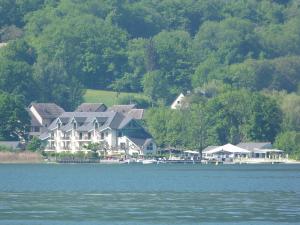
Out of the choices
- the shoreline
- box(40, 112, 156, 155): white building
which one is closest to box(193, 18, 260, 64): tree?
box(40, 112, 156, 155): white building

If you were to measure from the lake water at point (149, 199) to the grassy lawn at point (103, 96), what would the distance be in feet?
216

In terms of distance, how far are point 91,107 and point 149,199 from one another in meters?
78.1

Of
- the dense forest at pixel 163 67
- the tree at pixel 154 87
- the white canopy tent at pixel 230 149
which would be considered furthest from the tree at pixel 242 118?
the tree at pixel 154 87

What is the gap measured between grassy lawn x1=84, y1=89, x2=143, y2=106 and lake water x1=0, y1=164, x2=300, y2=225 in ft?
216

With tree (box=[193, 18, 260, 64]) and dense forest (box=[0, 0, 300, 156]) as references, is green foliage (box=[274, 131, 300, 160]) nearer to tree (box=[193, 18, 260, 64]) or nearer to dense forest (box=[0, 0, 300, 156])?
dense forest (box=[0, 0, 300, 156])

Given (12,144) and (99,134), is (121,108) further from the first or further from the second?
(12,144)

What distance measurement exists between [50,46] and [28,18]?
2408cm

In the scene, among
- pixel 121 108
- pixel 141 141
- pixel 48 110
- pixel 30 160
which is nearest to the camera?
pixel 30 160

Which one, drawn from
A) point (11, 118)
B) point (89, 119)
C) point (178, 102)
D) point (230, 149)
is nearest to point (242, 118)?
point (230, 149)

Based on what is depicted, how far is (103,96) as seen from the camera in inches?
6166

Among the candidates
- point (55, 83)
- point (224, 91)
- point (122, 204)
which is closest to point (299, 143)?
point (224, 91)

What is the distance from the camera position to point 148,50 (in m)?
170

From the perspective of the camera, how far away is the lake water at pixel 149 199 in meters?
50.2

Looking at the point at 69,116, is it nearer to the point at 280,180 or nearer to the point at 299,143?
the point at 299,143
